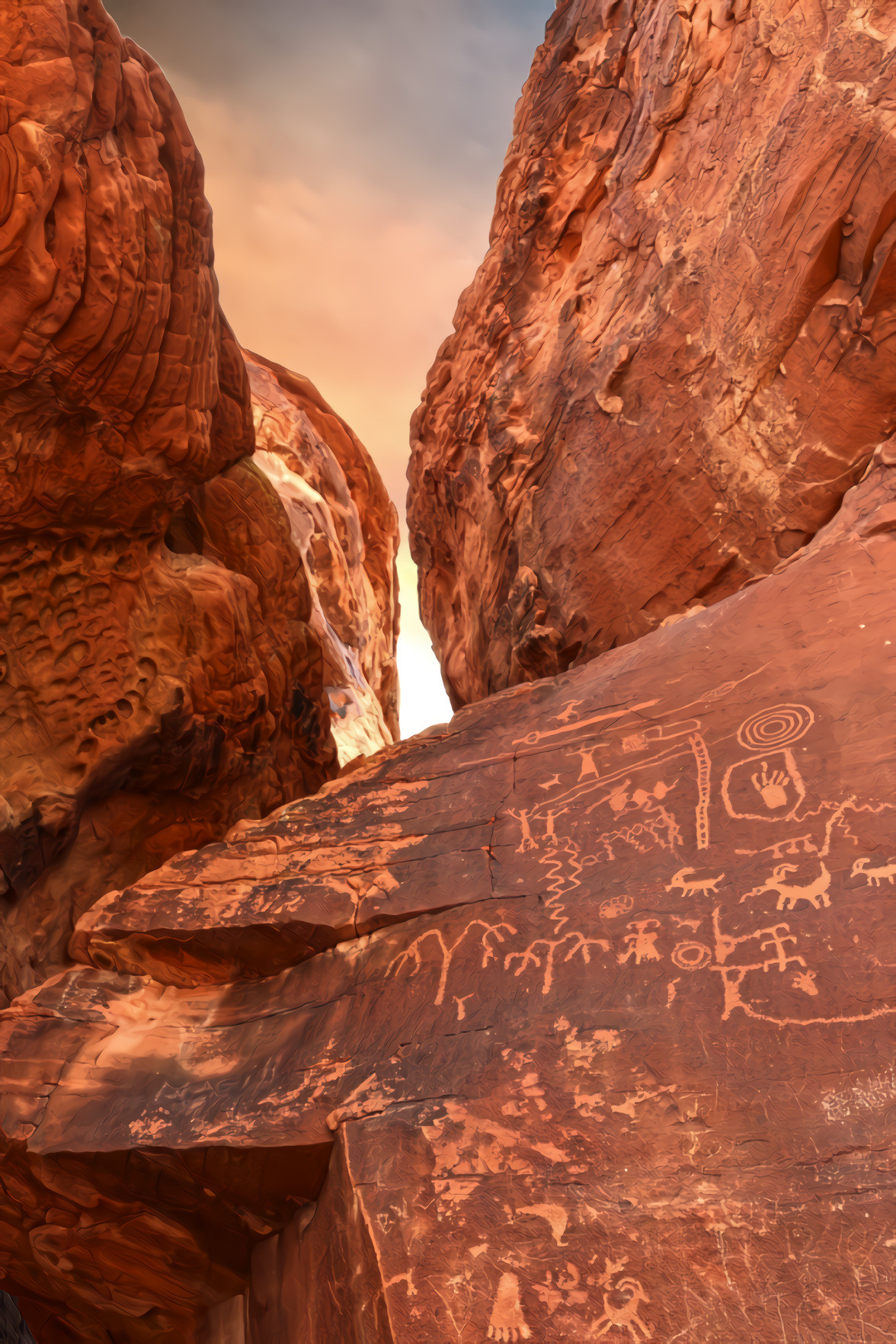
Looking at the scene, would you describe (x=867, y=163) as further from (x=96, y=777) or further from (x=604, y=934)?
(x=96, y=777)

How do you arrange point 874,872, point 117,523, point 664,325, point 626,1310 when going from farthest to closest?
point 117,523 < point 664,325 < point 874,872 < point 626,1310

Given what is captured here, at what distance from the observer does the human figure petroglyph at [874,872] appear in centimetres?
302

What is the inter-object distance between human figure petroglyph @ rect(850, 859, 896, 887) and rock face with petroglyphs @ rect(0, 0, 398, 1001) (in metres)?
4.55

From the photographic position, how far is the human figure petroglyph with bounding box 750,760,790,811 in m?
3.43

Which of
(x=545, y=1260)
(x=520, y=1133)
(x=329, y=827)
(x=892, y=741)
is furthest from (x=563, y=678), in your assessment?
(x=545, y=1260)

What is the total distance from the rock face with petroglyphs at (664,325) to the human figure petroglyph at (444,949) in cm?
299

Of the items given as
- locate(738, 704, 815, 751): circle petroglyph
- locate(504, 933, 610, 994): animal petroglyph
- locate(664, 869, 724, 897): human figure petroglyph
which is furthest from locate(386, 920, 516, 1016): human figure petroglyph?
locate(738, 704, 815, 751): circle petroglyph

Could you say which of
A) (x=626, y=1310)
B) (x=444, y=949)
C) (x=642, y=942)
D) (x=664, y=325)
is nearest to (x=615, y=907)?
(x=642, y=942)

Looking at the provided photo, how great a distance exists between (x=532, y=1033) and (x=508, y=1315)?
87 centimetres

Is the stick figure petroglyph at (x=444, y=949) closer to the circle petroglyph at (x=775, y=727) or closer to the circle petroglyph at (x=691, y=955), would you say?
the circle petroglyph at (x=691, y=955)

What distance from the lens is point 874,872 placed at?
305cm

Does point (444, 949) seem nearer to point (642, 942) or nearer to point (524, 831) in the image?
point (524, 831)

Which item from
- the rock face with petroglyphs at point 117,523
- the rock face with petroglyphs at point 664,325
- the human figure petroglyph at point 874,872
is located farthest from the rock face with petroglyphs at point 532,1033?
the rock face with petroglyphs at point 117,523

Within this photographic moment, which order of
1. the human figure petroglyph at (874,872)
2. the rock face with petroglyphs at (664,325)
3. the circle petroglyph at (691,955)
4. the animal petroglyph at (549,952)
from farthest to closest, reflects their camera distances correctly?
the rock face with petroglyphs at (664,325), the animal petroglyph at (549,952), the circle petroglyph at (691,955), the human figure petroglyph at (874,872)
